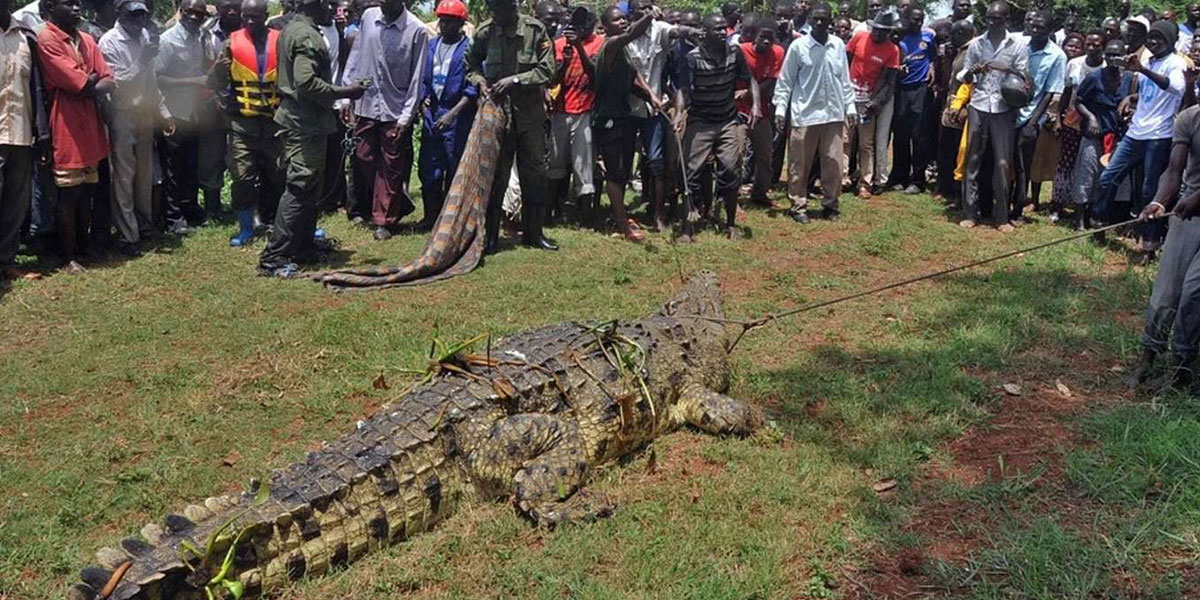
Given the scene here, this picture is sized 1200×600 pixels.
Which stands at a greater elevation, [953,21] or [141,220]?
[953,21]

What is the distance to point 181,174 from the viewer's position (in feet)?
30.1

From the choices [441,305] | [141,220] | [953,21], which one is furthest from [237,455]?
[953,21]

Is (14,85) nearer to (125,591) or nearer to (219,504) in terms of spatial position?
(219,504)

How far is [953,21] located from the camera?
11688 millimetres

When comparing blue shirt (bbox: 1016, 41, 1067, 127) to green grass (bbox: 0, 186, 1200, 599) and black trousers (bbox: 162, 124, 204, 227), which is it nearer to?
green grass (bbox: 0, 186, 1200, 599)

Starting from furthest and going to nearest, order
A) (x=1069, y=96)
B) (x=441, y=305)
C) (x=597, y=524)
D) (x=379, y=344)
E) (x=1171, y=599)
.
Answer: (x=1069, y=96), (x=441, y=305), (x=379, y=344), (x=597, y=524), (x=1171, y=599)

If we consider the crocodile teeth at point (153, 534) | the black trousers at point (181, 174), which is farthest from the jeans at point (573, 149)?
the crocodile teeth at point (153, 534)

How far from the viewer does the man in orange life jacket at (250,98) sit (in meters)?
8.22

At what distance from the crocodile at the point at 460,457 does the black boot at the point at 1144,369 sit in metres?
2.25

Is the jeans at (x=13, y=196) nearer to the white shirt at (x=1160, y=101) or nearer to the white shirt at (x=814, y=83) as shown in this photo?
the white shirt at (x=814, y=83)

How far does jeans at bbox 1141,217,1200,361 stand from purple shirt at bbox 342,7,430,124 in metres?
6.08

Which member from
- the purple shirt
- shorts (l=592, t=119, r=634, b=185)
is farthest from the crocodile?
the purple shirt

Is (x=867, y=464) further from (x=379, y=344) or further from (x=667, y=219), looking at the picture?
(x=667, y=219)

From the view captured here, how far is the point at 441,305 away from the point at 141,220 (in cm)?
330
